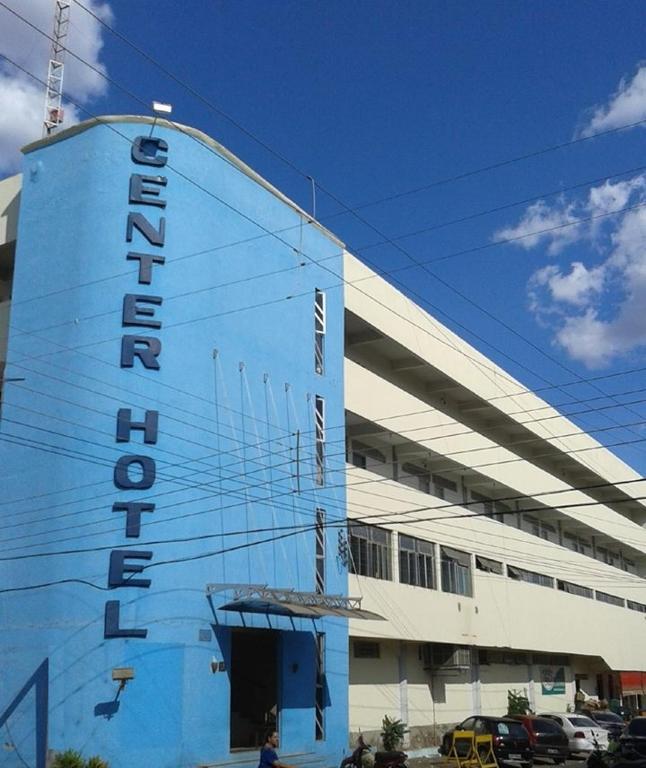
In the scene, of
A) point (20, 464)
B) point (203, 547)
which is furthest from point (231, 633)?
point (20, 464)

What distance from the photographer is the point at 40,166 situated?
26.8 meters

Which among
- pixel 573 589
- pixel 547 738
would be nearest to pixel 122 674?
pixel 547 738

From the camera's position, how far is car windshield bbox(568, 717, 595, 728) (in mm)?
34438

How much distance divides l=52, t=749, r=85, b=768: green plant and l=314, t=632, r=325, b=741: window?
7939 millimetres

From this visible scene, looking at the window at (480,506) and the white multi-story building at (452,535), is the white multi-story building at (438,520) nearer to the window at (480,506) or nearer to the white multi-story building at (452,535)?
the white multi-story building at (452,535)

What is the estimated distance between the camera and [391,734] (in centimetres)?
3114

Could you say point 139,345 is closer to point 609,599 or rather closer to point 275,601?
point 275,601

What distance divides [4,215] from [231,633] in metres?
13.8

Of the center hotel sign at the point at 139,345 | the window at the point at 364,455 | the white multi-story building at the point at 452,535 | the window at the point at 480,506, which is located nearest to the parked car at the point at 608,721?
the white multi-story building at the point at 452,535

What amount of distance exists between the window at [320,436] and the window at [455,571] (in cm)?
984

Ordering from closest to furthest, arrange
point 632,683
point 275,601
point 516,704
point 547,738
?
point 275,601 < point 547,738 < point 516,704 < point 632,683

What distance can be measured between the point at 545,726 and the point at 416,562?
717cm

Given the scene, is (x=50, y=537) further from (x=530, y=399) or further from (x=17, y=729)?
(x=530, y=399)

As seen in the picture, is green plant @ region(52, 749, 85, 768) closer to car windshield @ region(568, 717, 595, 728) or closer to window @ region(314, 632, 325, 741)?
window @ region(314, 632, 325, 741)
